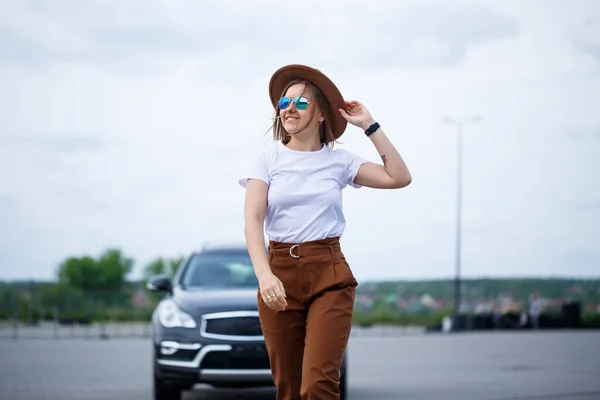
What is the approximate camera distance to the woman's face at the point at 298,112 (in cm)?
464

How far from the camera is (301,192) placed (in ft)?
14.6

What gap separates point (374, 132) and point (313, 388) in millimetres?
1194

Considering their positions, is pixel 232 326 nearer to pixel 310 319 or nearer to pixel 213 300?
pixel 213 300

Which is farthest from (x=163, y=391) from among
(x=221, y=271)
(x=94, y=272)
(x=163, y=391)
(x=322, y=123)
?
(x=94, y=272)

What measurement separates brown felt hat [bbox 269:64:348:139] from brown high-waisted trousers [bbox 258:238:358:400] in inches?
24.0

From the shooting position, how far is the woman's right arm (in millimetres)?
4184

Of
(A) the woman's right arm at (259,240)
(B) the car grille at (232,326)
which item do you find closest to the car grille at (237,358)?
(B) the car grille at (232,326)

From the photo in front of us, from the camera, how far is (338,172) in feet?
15.1

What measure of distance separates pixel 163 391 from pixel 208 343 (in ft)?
2.83

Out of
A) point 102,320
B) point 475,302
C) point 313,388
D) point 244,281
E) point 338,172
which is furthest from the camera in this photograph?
point 475,302

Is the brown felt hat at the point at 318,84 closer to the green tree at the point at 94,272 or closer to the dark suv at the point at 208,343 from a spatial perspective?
the dark suv at the point at 208,343

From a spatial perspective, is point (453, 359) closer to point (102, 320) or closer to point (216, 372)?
point (216, 372)

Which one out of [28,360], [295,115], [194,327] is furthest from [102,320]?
[295,115]

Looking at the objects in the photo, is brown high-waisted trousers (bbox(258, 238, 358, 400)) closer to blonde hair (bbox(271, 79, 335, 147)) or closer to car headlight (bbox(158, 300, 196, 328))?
blonde hair (bbox(271, 79, 335, 147))
